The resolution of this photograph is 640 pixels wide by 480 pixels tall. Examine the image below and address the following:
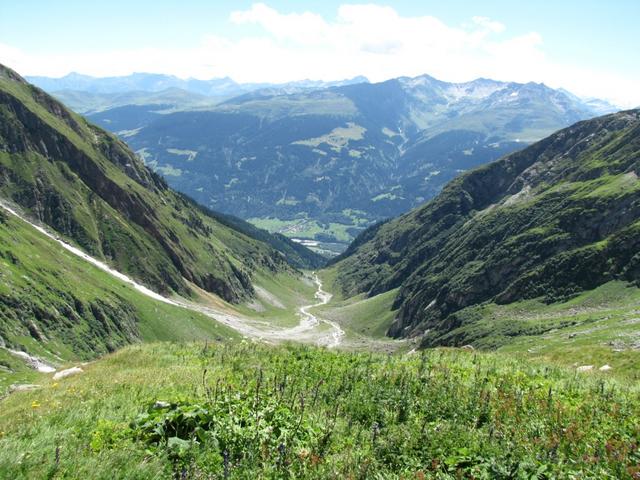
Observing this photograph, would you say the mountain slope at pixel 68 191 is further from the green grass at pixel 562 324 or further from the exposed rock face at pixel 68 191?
the green grass at pixel 562 324

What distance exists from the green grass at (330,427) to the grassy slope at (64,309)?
7185 centimetres

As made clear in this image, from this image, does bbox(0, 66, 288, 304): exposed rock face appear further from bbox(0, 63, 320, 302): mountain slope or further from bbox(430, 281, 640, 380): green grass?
bbox(430, 281, 640, 380): green grass

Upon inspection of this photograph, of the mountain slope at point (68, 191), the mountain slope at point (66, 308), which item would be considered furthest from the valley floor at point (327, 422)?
the mountain slope at point (68, 191)

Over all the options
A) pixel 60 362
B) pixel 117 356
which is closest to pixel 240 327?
pixel 60 362

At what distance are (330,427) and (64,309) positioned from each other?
116 m

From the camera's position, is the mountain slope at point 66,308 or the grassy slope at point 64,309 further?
the mountain slope at point 66,308

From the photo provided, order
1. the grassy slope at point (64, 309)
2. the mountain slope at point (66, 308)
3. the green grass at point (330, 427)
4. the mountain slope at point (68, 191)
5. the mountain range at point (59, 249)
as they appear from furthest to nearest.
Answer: the mountain slope at point (68, 191)
the mountain range at point (59, 249)
the mountain slope at point (66, 308)
the grassy slope at point (64, 309)
the green grass at point (330, 427)

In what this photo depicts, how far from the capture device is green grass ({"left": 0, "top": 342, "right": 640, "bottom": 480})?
32.9 ft

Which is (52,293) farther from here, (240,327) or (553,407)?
(553,407)

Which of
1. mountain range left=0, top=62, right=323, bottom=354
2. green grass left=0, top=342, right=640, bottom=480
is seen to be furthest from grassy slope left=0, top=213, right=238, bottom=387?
green grass left=0, top=342, right=640, bottom=480

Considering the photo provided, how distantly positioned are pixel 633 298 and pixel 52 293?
13683 cm

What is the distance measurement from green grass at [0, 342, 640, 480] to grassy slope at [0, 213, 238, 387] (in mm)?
71853

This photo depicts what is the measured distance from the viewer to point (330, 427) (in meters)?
12.7

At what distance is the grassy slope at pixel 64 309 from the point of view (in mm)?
93750
